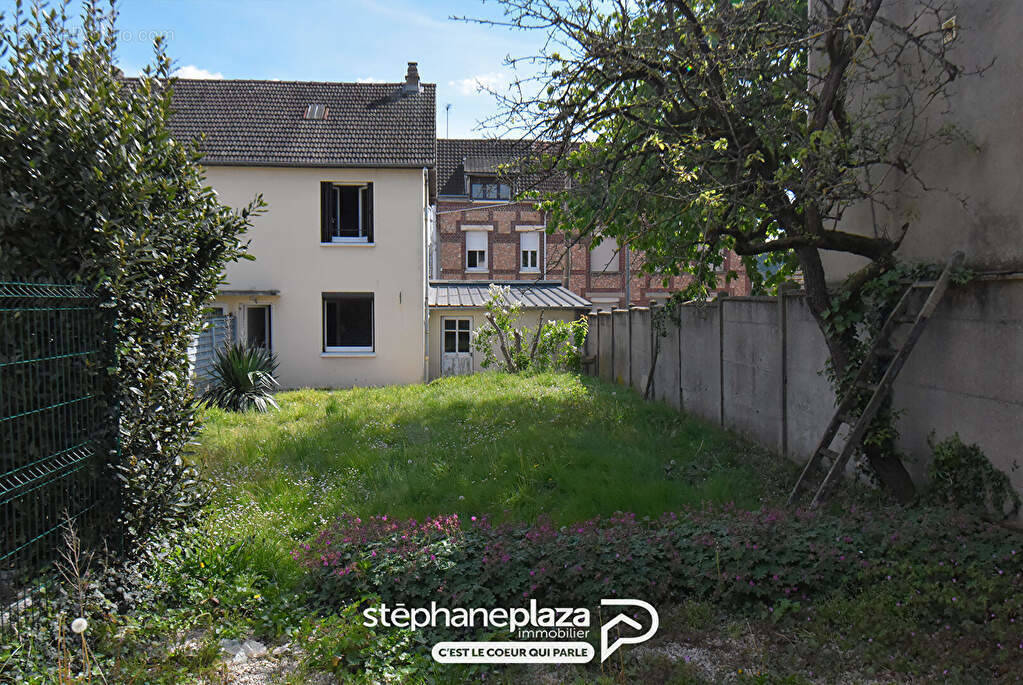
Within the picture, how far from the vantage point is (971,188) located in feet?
20.8

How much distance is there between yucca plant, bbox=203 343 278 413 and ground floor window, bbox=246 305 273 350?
553 centimetres

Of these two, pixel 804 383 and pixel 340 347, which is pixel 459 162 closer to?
pixel 340 347

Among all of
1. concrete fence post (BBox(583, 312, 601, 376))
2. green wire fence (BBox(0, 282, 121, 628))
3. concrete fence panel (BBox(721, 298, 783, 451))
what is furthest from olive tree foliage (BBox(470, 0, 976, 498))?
concrete fence post (BBox(583, 312, 601, 376))

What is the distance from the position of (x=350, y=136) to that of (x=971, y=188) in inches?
665

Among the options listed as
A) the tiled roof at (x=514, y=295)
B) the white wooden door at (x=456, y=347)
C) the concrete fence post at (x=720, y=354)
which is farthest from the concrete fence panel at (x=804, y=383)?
the white wooden door at (x=456, y=347)

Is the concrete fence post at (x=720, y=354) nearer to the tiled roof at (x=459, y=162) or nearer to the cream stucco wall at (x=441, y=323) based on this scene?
the cream stucco wall at (x=441, y=323)

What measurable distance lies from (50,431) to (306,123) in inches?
693

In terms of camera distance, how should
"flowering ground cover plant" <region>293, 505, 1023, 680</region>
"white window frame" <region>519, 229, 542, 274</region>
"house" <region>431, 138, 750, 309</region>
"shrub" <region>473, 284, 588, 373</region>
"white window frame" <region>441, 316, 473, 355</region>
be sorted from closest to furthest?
"flowering ground cover plant" <region>293, 505, 1023, 680</region> → "shrub" <region>473, 284, 588, 373</region> → "white window frame" <region>441, 316, 473, 355</region> → "house" <region>431, 138, 750, 309</region> → "white window frame" <region>519, 229, 542, 274</region>

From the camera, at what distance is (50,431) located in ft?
16.0

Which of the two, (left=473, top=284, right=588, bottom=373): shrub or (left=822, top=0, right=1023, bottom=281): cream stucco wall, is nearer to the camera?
(left=822, top=0, right=1023, bottom=281): cream stucco wall

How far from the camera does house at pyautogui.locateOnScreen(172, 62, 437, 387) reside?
20.2 m

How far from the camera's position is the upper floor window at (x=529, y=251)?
3478 centimetres

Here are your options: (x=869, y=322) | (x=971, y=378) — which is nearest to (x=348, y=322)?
(x=869, y=322)

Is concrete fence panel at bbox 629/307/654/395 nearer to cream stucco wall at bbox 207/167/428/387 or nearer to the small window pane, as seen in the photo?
cream stucco wall at bbox 207/167/428/387
